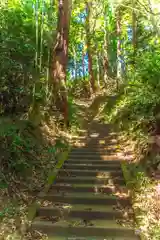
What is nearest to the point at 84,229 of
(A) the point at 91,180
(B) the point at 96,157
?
(A) the point at 91,180

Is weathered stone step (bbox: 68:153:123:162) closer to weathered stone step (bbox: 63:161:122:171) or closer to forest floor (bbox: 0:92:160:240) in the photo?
forest floor (bbox: 0:92:160:240)

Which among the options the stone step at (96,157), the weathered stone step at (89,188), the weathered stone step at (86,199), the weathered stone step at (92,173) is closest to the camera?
the weathered stone step at (86,199)

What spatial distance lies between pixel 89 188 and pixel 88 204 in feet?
1.65

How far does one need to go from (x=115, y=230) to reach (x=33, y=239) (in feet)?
4.05

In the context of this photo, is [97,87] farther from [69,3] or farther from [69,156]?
[69,156]

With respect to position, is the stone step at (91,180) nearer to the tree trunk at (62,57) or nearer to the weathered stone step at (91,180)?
the weathered stone step at (91,180)

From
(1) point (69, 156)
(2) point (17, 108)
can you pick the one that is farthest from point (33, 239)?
(2) point (17, 108)

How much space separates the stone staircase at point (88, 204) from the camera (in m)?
3.99

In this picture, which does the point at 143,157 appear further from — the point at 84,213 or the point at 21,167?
the point at 21,167

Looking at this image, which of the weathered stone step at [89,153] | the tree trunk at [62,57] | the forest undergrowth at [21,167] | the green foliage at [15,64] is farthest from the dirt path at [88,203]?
the tree trunk at [62,57]

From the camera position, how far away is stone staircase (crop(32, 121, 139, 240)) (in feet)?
13.1

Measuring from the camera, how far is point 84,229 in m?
4.02

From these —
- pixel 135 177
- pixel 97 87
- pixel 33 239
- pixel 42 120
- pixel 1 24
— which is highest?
pixel 97 87

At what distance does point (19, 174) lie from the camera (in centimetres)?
516
